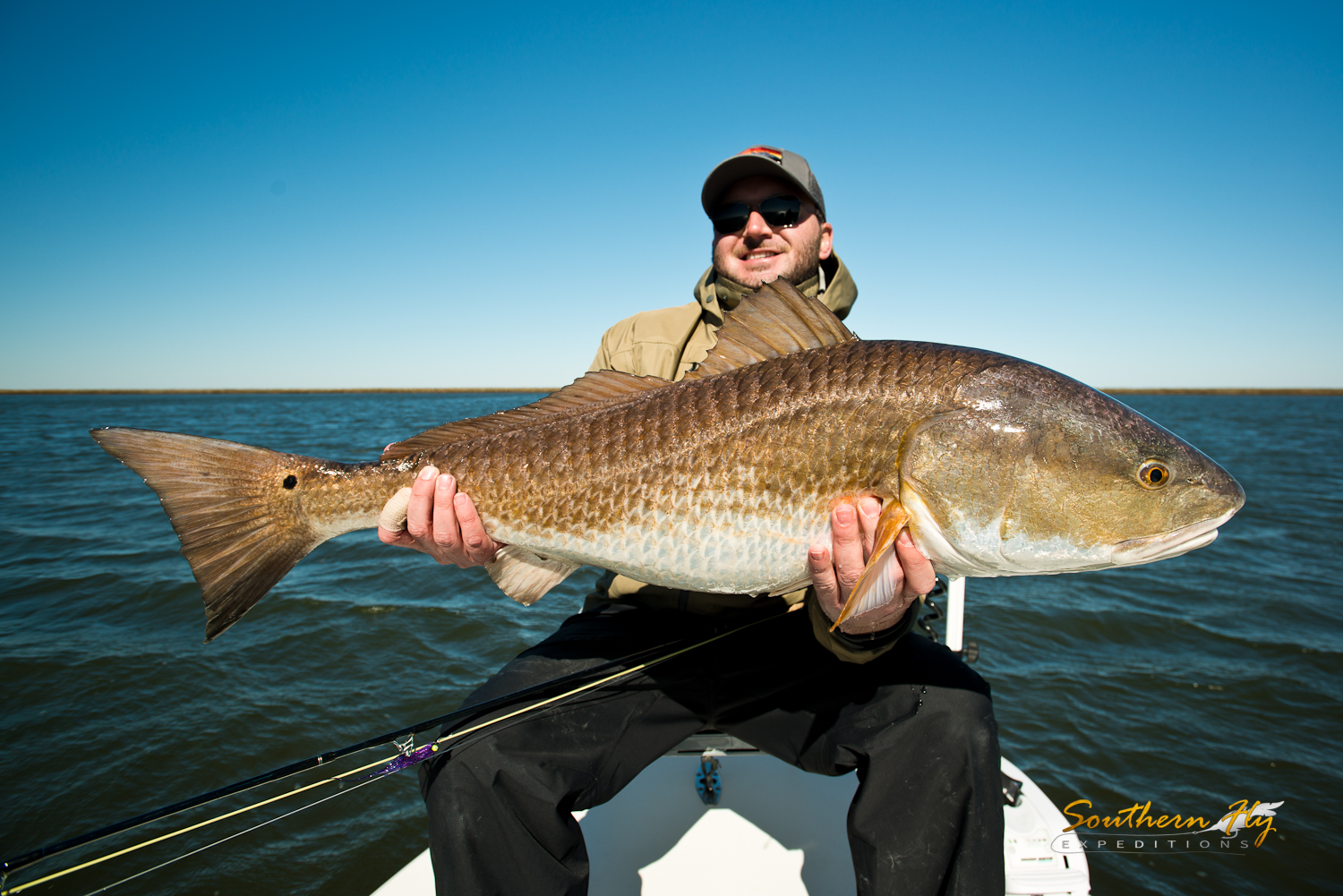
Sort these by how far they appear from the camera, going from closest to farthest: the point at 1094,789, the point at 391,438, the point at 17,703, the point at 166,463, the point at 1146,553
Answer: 1. the point at 1146,553
2. the point at 166,463
3. the point at 1094,789
4. the point at 17,703
5. the point at 391,438

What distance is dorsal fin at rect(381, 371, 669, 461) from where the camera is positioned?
9.43ft

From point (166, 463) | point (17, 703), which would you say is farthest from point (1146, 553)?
point (17, 703)

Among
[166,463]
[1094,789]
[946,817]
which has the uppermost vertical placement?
[166,463]

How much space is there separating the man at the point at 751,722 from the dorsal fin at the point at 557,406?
0.25 metres

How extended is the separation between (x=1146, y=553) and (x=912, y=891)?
1.49 m

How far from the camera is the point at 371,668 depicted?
23.5 feet

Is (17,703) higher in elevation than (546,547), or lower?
lower

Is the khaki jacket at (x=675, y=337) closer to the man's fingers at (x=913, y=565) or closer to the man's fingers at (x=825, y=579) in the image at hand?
the man's fingers at (x=825, y=579)

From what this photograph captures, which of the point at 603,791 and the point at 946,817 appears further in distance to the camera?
the point at 603,791

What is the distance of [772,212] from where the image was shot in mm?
4020

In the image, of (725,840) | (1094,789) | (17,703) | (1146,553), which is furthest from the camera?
(17,703)

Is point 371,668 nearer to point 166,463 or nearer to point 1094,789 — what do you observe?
point 166,463

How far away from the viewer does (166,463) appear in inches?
106

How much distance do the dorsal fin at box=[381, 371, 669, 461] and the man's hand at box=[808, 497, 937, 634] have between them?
964mm
